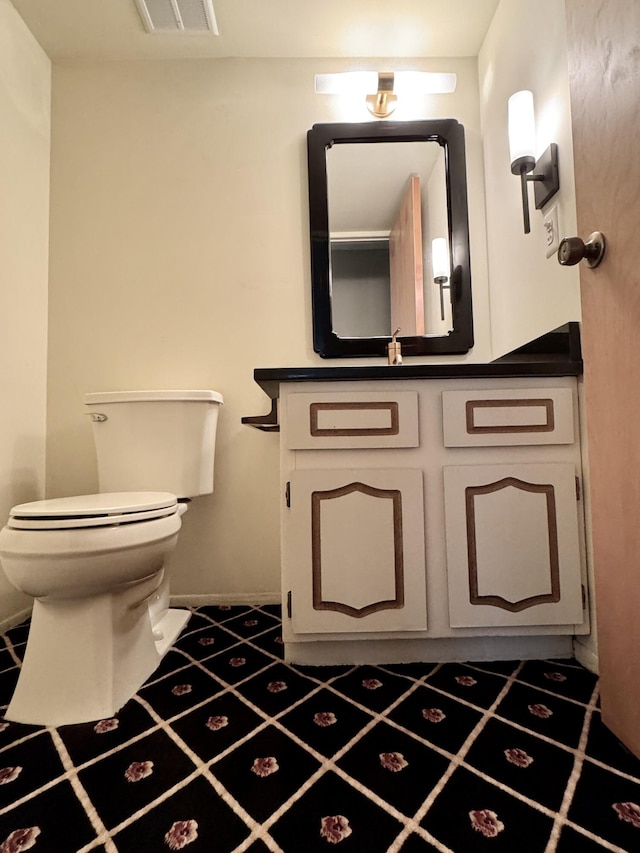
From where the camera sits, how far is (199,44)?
1.72m

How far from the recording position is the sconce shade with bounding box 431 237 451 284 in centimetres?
176

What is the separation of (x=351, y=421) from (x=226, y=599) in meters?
0.95

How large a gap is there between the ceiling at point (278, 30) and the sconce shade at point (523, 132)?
1.92ft

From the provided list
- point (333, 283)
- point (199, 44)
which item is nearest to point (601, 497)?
point (333, 283)

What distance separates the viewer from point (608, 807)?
0.69m

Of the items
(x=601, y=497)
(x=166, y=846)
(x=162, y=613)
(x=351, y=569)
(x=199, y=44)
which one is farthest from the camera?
(x=199, y=44)

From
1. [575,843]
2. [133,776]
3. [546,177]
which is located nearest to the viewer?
[575,843]

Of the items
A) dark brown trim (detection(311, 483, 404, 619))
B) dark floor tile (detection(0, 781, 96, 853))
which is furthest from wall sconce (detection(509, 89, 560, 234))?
dark floor tile (detection(0, 781, 96, 853))

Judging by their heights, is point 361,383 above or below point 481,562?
above

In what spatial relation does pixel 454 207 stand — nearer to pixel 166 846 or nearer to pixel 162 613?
pixel 162 613

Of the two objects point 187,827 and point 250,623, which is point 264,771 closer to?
point 187,827

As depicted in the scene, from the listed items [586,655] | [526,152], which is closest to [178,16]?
[526,152]

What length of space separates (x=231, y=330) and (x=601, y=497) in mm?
1351

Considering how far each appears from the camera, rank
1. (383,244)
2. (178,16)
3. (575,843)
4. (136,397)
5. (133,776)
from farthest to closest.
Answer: (383,244) < (178,16) < (136,397) < (133,776) < (575,843)
